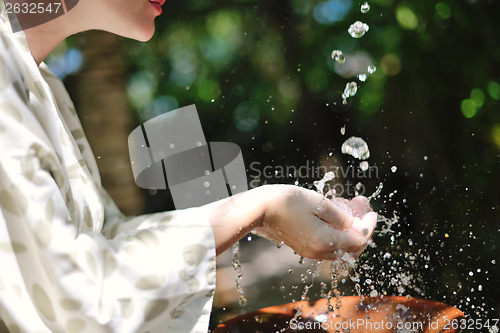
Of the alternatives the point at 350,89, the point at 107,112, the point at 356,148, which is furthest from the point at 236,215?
the point at 350,89

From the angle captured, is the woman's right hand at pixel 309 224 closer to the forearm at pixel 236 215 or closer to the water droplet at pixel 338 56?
the forearm at pixel 236 215

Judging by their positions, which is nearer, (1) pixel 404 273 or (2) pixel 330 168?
(2) pixel 330 168

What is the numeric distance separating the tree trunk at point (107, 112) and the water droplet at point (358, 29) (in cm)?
95

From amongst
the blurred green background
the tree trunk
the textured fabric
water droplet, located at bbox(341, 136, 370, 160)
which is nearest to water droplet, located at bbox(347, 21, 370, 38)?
the blurred green background

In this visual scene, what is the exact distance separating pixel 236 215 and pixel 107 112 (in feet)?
3.04

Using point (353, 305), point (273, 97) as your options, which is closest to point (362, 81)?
point (273, 97)

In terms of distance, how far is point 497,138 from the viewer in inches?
93.5

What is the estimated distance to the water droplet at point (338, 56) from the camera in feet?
7.49

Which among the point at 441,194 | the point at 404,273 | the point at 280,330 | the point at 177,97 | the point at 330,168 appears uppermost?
the point at 177,97

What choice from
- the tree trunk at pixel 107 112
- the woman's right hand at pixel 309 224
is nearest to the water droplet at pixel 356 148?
the tree trunk at pixel 107 112

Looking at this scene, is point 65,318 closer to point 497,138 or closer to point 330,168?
point 330,168

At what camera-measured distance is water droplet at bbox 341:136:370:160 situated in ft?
7.12

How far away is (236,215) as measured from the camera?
712 millimetres

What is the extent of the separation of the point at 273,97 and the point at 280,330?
1.43 meters
